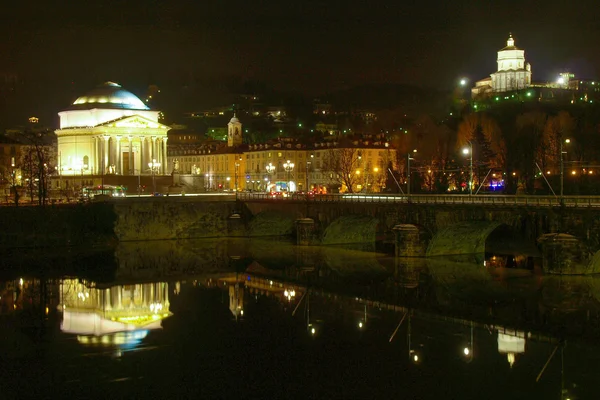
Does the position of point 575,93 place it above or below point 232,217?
above

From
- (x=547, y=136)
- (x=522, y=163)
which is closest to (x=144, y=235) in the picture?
(x=522, y=163)

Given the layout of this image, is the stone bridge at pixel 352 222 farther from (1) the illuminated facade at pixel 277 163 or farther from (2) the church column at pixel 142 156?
(1) the illuminated facade at pixel 277 163

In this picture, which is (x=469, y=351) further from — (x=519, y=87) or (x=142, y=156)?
(x=519, y=87)

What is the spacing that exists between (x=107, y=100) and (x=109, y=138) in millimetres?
9064

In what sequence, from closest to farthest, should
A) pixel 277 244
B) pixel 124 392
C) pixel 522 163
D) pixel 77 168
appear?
pixel 124 392, pixel 277 244, pixel 522 163, pixel 77 168

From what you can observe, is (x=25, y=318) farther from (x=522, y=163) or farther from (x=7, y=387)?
(x=522, y=163)

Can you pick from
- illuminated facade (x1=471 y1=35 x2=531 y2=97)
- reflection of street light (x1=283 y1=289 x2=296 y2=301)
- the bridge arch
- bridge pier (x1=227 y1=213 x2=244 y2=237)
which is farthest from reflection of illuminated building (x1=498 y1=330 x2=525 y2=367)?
illuminated facade (x1=471 y1=35 x2=531 y2=97)

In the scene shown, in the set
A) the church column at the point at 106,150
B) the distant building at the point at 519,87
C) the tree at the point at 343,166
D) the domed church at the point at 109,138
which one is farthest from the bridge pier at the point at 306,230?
the distant building at the point at 519,87

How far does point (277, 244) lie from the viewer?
72.0 meters

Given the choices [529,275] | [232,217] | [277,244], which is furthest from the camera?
[232,217]

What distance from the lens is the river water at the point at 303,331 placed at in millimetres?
26484

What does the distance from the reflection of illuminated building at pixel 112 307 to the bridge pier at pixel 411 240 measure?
17552 millimetres

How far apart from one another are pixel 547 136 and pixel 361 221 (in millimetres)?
45787

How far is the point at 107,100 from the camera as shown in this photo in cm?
11794
